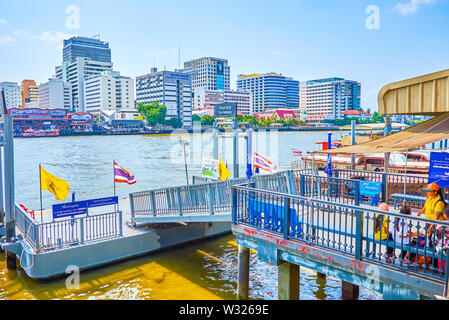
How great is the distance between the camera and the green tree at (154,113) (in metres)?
174

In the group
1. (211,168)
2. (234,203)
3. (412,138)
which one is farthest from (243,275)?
(211,168)

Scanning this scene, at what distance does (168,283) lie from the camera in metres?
13.9

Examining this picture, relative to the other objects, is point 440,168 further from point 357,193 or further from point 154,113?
point 154,113

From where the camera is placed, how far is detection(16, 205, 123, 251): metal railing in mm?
13508

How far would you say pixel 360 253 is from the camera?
7.67m

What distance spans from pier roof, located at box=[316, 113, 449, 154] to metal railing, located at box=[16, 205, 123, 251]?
954cm

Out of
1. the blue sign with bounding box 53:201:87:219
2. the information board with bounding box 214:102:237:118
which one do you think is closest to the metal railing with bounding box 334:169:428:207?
the information board with bounding box 214:102:237:118

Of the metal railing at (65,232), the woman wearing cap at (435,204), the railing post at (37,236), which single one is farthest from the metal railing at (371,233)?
the railing post at (37,236)

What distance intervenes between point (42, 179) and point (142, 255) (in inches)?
198

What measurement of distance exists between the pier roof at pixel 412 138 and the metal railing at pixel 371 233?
1.40 meters

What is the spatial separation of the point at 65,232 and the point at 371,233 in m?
10.2
